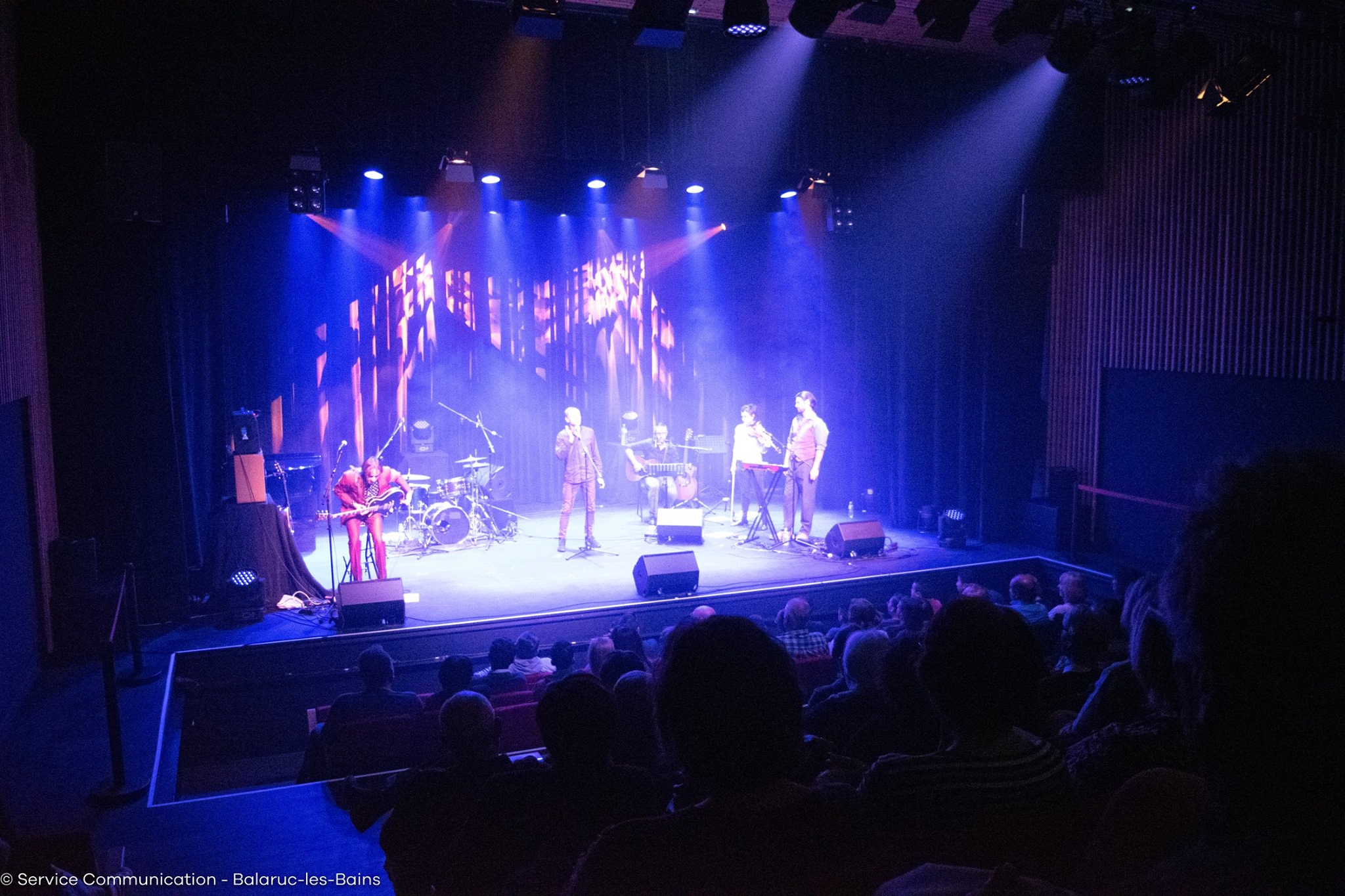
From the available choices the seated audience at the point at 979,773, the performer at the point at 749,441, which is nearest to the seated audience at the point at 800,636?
the seated audience at the point at 979,773

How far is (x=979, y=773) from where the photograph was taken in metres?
2.02

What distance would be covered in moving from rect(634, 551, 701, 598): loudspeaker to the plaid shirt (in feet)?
8.13

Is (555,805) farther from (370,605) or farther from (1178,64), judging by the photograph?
(1178,64)

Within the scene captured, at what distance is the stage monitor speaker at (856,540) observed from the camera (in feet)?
34.8

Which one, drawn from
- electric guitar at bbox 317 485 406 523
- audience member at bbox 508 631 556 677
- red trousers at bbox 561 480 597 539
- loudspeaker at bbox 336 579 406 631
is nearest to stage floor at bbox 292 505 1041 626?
loudspeaker at bbox 336 579 406 631

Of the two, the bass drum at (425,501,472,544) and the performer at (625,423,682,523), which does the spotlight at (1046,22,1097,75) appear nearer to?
the performer at (625,423,682,523)

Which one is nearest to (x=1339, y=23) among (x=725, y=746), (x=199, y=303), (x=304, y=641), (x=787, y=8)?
(x=787, y=8)

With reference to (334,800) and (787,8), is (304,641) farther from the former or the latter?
(787,8)

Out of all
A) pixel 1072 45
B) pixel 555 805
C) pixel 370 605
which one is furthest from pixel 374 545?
pixel 1072 45

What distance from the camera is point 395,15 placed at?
28.5 feet

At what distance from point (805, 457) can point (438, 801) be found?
8729 mm

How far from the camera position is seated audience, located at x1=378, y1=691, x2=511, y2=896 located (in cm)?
276

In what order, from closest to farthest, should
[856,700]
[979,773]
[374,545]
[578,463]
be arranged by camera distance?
[979,773] < [856,700] < [374,545] < [578,463]

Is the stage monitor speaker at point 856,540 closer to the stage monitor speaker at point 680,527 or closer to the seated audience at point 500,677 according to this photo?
the stage monitor speaker at point 680,527
